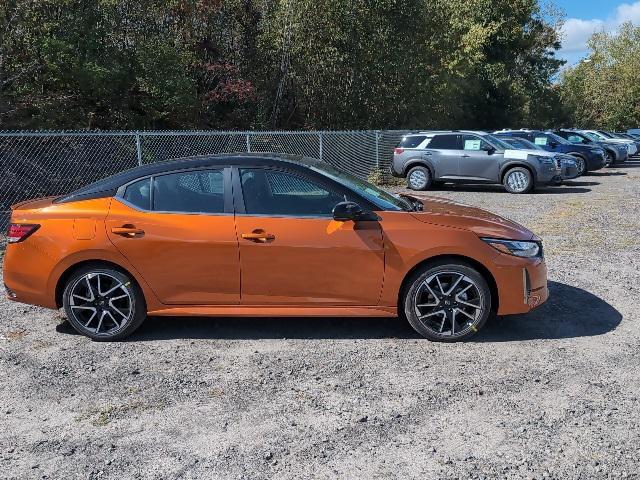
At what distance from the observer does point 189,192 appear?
5.21 m

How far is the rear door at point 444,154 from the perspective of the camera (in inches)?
655

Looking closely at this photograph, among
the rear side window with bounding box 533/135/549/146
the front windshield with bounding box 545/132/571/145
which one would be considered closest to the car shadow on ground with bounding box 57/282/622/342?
the rear side window with bounding box 533/135/549/146

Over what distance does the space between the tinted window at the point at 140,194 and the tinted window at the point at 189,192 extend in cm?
6

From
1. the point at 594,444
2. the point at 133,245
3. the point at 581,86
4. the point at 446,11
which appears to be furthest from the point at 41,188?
the point at 581,86

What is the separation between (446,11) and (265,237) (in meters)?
22.7

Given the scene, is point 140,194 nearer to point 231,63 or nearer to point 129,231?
point 129,231

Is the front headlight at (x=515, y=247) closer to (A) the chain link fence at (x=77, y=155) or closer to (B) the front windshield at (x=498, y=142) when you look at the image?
(A) the chain link fence at (x=77, y=155)

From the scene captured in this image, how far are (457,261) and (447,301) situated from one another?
335 millimetres

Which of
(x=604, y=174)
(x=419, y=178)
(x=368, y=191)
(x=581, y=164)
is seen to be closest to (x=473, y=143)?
(x=419, y=178)

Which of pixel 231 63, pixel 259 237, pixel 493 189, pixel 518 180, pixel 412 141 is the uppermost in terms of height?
pixel 231 63

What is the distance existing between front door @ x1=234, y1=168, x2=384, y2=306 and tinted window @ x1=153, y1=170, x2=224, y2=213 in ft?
0.81

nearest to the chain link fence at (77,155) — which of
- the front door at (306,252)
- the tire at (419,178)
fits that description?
the tire at (419,178)

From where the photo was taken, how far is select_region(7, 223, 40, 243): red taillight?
518 cm

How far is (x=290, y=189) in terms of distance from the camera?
16.9 feet
